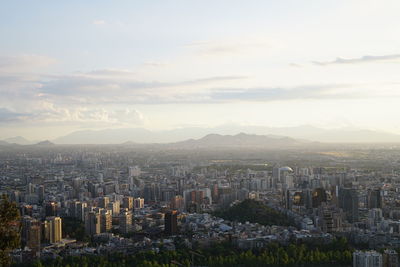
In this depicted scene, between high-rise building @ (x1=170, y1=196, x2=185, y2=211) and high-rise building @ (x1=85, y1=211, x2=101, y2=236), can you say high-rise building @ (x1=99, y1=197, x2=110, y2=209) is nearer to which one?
high-rise building @ (x1=170, y1=196, x2=185, y2=211)

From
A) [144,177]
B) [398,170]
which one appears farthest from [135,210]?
[398,170]

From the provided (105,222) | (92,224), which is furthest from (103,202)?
(92,224)

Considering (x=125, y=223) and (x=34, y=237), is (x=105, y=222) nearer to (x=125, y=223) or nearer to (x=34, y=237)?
(x=125, y=223)

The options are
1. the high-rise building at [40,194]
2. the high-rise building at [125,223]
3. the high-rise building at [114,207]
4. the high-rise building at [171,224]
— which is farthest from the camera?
the high-rise building at [40,194]

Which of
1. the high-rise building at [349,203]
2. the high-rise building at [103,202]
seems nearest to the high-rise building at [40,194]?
the high-rise building at [103,202]

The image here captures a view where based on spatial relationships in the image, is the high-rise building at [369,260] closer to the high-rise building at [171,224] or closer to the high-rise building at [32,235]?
the high-rise building at [171,224]

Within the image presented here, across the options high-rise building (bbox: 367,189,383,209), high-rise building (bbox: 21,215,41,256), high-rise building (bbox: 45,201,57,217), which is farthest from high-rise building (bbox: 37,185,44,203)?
high-rise building (bbox: 367,189,383,209)
